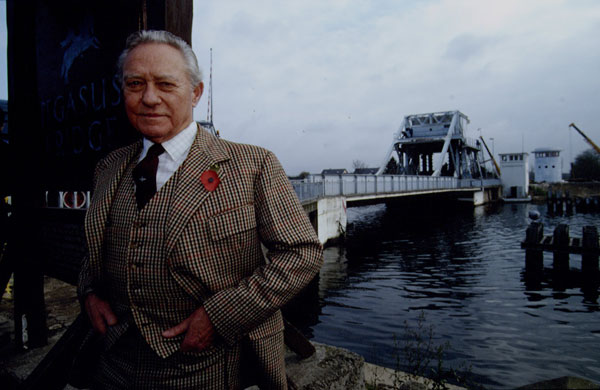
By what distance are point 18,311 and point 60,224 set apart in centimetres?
85

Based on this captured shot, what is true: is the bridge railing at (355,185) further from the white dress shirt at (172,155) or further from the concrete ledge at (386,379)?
the white dress shirt at (172,155)

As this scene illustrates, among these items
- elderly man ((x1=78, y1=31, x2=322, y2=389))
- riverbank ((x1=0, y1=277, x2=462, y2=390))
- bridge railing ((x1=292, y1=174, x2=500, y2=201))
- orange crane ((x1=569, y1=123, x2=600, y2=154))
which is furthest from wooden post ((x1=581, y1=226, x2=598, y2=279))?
orange crane ((x1=569, y1=123, x2=600, y2=154))

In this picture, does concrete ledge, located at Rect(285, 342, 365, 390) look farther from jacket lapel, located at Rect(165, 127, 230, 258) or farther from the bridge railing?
the bridge railing

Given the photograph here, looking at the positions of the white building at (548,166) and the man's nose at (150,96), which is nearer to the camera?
the man's nose at (150,96)

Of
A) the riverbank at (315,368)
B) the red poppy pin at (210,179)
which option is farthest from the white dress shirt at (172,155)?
the riverbank at (315,368)

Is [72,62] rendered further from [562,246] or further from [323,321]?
[562,246]

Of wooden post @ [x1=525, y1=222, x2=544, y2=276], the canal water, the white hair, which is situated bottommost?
the canal water

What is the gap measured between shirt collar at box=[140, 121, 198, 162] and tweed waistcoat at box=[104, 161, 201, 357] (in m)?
0.10

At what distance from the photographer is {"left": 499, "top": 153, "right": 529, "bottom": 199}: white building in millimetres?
53656

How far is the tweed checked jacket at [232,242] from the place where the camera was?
1.46 m

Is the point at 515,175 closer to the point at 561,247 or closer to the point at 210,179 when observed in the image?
the point at 561,247

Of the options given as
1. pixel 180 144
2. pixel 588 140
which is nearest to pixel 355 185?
pixel 180 144

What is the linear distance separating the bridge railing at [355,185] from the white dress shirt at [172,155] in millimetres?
13318

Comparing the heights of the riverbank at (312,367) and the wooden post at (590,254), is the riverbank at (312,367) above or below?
above
